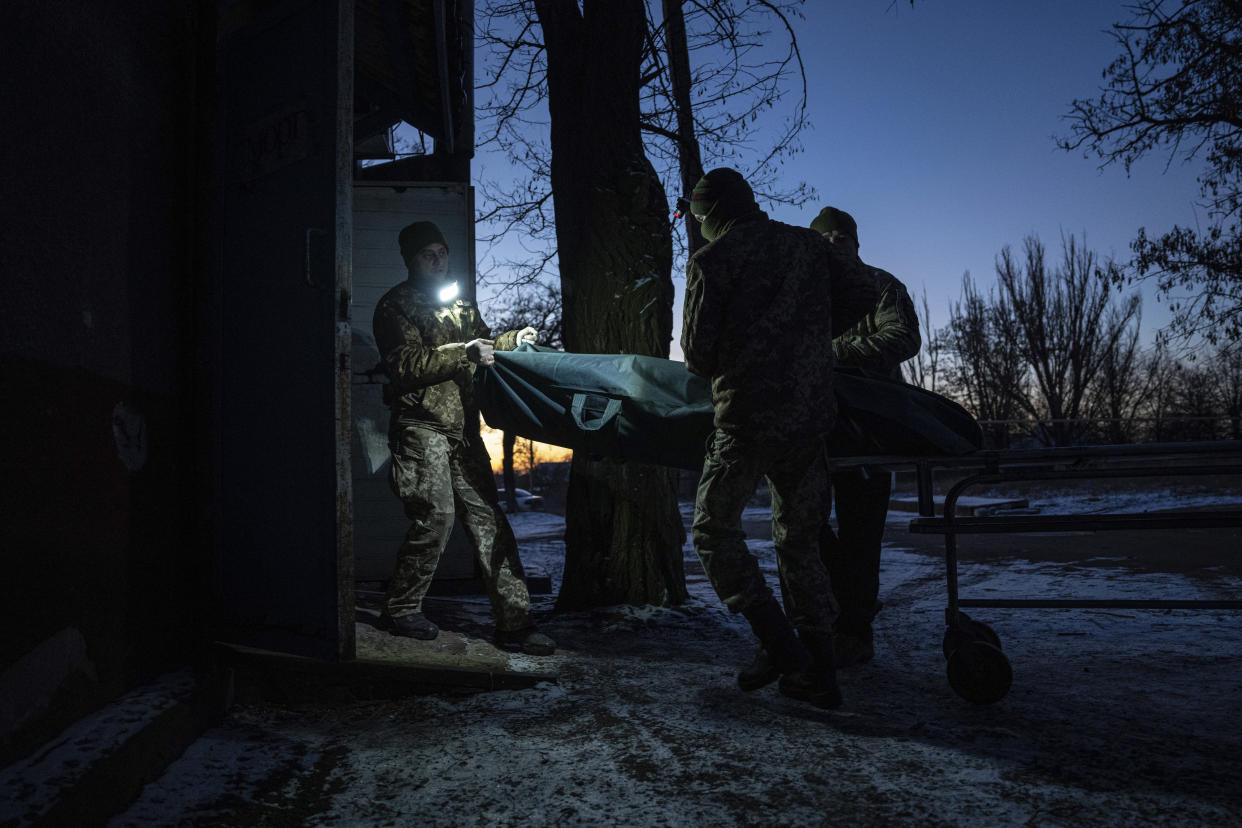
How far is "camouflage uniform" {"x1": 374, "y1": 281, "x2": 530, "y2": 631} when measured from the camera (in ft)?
12.8

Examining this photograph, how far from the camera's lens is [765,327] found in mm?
3172

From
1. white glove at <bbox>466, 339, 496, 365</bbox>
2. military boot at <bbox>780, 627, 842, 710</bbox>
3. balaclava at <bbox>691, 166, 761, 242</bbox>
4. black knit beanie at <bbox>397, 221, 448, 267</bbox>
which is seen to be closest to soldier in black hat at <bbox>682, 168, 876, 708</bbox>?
military boot at <bbox>780, 627, 842, 710</bbox>

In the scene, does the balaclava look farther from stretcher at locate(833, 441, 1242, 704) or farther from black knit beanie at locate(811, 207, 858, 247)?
stretcher at locate(833, 441, 1242, 704)

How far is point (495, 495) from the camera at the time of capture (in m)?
4.13

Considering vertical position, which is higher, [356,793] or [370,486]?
[370,486]

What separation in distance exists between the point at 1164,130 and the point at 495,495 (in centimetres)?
1509

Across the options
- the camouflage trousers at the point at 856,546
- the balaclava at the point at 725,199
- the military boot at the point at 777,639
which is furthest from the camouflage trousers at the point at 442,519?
the balaclava at the point at 725,199

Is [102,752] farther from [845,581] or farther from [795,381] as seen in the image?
[845,581]

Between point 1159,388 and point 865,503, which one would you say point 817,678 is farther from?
point 1159,388

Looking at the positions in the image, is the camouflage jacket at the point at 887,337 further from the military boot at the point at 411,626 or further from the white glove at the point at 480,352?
the military boot at the point at 411,626

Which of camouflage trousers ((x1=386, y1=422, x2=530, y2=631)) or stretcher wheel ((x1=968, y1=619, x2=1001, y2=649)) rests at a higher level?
camouflage trousers ((x1=386, y1=422, x2=530, y2=631))

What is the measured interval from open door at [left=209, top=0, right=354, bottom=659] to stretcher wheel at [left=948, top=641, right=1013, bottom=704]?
2.31 meters

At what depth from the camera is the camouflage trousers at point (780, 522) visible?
3195mm

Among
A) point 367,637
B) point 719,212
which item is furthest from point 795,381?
point 367,637
